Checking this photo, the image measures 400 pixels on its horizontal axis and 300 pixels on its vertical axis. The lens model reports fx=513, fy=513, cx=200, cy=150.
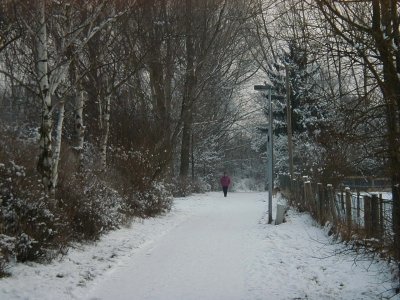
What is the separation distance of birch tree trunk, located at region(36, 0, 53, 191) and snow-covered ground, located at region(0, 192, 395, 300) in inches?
64.1

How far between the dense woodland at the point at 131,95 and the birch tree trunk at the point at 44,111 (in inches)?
0.8

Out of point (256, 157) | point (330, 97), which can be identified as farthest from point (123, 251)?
point (256, 157)

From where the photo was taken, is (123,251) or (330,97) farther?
(123,251)

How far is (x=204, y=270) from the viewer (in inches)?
358

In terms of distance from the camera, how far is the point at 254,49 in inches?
1364

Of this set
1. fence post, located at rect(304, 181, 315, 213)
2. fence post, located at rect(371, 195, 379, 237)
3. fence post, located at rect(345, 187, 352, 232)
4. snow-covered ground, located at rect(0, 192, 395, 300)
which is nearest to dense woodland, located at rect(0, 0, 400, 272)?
snow-covered ground, located at rect(0, 192, 395, 300)

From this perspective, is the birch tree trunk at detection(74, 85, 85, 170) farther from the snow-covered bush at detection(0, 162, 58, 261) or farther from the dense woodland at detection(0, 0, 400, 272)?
the snow-covered bush at detection(0, 162, 58, 261)

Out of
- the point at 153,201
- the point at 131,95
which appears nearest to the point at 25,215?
the point at 153,201

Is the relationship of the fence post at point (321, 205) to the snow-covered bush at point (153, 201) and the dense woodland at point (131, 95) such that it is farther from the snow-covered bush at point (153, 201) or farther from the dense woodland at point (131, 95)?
the snow-covered bush at point (153, 201)

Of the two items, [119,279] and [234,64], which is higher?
[234,64]

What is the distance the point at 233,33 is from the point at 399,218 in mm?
22893

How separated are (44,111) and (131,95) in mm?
11029

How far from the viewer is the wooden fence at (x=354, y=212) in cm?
791

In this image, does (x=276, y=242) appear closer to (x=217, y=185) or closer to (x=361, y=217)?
(x=361, y=217)
